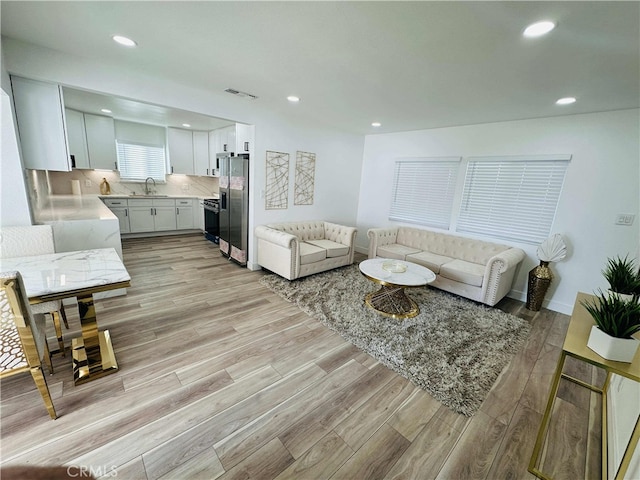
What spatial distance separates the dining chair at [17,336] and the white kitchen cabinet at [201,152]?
5.48 meters

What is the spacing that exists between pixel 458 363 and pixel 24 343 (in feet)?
9.61

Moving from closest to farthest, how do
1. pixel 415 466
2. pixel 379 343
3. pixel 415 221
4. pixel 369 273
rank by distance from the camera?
pixel 415 466 < pixel 379 343 < pixel 369 273 < pixel 415 221

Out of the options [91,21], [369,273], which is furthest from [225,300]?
[91,21]

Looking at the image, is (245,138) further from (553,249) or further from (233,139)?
(553,249)

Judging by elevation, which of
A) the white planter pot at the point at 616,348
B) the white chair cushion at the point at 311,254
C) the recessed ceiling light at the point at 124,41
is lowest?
the white chair cushion at the point at 311,254

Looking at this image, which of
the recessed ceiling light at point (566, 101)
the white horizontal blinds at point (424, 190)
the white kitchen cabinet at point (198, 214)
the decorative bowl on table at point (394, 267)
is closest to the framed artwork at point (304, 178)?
the white horizontal blinds at point (424, 190)

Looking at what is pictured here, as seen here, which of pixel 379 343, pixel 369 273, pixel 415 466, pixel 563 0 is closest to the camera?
pixel 563 0

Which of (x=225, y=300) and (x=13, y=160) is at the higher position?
(x=13, y=160)

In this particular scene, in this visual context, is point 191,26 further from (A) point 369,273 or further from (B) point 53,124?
(A) point 369,273

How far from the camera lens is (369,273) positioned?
294 centimetres

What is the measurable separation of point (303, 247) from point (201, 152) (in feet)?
Answer: 13.4

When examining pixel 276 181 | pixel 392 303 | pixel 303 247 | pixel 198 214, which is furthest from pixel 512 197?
pixel 198 214

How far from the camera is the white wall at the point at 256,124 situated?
7.74 feet

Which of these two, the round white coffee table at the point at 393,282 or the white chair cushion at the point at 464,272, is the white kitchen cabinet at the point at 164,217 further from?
the white chair cushion at the point at 464,272
